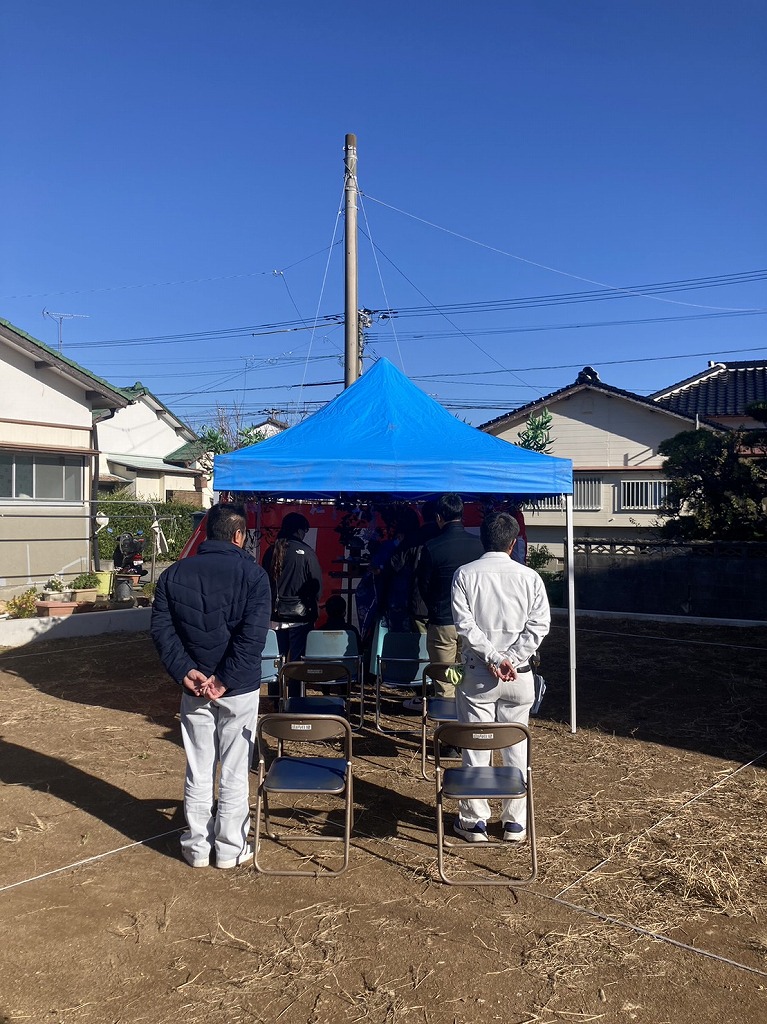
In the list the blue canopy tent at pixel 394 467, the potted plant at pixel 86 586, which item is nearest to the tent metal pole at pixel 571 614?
the blue canopy tent at pixel 394 467

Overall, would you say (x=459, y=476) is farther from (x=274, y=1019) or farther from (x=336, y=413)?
(x=274, y=1019)

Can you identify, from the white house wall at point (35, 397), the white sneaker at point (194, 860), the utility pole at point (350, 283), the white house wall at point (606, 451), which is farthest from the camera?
the white house wall at point (606, 451)

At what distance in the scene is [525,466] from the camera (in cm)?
667

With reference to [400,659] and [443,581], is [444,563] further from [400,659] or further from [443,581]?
[400,659]

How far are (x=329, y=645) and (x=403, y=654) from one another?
556mm

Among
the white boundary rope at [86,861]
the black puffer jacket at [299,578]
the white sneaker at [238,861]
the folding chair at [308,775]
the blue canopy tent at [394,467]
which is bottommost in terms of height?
the white boundary rope at [86,861]

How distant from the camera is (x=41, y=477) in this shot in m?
16.8

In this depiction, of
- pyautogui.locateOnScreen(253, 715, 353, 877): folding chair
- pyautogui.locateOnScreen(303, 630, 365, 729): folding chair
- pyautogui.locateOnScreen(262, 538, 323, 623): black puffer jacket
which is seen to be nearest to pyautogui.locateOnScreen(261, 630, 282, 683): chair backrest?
pyautogui.locateOnScreen(303, 630, 365, 729): folding chair

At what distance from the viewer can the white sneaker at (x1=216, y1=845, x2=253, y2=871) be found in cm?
404

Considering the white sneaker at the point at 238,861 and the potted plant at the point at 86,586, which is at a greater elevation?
the potted plant at the point at 86,586

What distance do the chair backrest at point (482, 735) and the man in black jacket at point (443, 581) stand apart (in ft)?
6.09

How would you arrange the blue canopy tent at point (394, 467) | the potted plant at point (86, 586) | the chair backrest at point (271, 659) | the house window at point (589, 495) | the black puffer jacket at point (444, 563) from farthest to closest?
the house window at point (589, 495) < the potted plant at point (86, 586) < the blue canopy tent at point (394, 467) < the chair backrest at point (271, 659) < the black puffer jacket at point (444, 563)

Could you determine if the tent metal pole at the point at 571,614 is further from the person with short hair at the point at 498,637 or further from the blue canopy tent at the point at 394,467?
the person with short hair at the point at 498,637

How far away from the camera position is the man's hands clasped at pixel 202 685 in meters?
3.94
